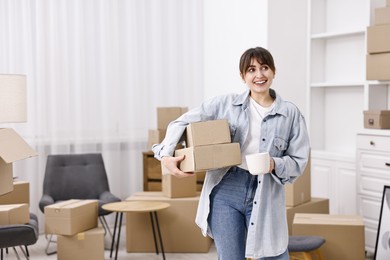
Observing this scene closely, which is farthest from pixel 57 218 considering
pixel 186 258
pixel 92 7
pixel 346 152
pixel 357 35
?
pixel 357 35

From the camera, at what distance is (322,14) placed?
539cm

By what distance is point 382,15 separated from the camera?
4.36 meters

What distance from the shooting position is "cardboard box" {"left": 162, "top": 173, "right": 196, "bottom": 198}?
481cm

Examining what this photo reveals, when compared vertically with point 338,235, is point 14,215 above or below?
above

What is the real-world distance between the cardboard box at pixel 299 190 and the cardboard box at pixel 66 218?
148cm

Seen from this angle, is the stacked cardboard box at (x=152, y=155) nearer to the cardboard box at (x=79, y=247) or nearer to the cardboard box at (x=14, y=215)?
the cardboard box at (x=79, y=247)

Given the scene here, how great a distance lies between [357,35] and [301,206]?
1554 millimetres

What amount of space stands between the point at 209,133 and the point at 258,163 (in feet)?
0.94

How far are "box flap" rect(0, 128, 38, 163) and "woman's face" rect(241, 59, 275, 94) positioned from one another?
131cm

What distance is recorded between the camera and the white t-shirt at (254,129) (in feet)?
8.16

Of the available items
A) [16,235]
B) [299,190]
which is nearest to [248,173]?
[16,235]

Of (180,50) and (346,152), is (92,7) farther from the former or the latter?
(346,152)

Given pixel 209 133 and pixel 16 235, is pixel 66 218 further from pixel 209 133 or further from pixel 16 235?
pixel 209 133

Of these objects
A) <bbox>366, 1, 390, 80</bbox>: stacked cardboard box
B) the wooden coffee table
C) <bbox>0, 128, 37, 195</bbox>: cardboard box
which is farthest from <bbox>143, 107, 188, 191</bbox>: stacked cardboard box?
<bbox>0, 128, 37, 195</bbox>: cardboard box
